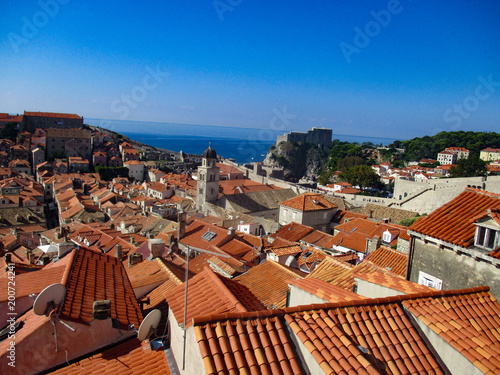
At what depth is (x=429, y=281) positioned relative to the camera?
6.63 metres

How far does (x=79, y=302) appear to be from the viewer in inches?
211

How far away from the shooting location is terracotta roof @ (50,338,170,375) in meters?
4.42

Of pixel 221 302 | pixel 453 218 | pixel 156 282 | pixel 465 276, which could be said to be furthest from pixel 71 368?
pixel 453 218

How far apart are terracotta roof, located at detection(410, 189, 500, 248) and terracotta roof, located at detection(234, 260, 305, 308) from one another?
3.38 metres

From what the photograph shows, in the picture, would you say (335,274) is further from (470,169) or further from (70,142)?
(70,142)

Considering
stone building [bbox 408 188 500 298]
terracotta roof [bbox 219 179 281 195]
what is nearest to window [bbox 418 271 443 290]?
stone building [bbox 408 188 500 298]

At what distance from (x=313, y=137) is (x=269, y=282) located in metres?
106

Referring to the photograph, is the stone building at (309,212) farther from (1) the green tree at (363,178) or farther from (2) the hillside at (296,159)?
(2) the hillside at (296,159)

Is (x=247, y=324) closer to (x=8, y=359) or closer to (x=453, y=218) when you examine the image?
(x=8, y=359)

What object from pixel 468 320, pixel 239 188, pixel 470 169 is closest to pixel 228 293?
pixel 468 320

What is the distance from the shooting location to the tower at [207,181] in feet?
128

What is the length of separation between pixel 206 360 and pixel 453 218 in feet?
19.4

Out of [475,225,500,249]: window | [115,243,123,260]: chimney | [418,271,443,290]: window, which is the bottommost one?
[115,243,123,260]: chimney

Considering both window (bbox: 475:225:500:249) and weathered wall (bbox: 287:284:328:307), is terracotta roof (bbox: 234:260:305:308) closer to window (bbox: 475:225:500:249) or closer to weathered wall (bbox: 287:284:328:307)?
weathered wall (bbox: 287:284:328:307)
